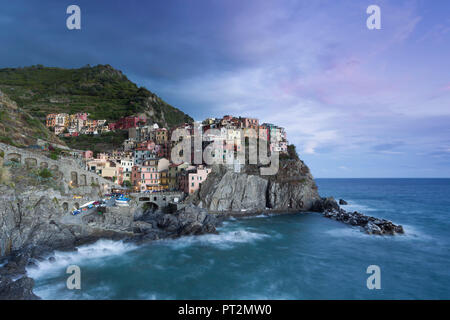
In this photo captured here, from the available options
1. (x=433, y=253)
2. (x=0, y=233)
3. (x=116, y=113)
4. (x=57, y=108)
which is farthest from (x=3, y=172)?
(x=57, y=108)

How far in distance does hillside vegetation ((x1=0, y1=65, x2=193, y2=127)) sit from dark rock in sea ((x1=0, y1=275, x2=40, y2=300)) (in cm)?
7232

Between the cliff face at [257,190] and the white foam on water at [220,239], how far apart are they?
36.4ft

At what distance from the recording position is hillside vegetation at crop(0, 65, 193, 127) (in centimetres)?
8094

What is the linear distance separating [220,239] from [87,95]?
99.2 m

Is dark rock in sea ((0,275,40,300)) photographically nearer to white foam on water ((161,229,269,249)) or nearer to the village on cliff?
white foam on water ((161,229,269,249))

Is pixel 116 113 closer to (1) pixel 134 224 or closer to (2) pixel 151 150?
(2) pixel 151 150

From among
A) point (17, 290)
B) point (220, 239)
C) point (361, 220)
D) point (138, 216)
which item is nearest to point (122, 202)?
point (138, 216)

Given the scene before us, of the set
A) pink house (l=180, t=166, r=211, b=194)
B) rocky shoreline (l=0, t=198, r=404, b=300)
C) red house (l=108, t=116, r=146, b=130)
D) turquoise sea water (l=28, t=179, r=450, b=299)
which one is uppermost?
red house (l=108, t=116, r=146, b=130)

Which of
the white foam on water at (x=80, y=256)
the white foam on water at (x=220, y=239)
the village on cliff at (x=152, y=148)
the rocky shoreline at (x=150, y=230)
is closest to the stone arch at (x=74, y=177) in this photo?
the village on cliff at (x=152, y=148)

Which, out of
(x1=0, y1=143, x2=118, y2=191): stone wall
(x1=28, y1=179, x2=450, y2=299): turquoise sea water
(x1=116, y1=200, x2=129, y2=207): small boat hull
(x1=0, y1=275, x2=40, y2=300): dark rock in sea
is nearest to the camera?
(x1=0, y1=275, x2=40, y2=300): dark rock in sea

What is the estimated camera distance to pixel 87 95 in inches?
3829

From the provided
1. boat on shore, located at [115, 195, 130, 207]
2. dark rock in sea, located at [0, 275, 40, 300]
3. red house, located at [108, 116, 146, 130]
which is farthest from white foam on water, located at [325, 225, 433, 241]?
red house, located at [108, 116, 146, 130]
